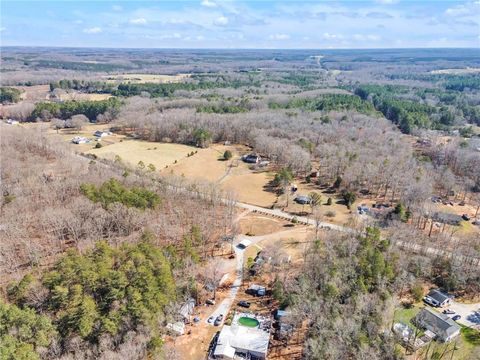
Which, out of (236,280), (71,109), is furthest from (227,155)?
(71,109)

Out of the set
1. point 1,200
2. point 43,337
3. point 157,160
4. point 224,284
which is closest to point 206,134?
point 157,160

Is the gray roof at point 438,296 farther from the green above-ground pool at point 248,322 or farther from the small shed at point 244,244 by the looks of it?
the small shed at point 244,244

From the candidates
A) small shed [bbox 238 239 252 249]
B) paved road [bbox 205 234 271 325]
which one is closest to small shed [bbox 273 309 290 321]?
paved road [bbox 205 234 271 325]

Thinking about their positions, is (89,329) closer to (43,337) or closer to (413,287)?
(43,337)

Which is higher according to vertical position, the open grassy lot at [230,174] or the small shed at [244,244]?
the open grassy lot at [230,174]

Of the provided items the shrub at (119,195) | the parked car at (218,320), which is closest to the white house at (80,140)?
the shrub at (119,195)

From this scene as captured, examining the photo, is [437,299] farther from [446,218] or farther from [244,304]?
[244,304]
